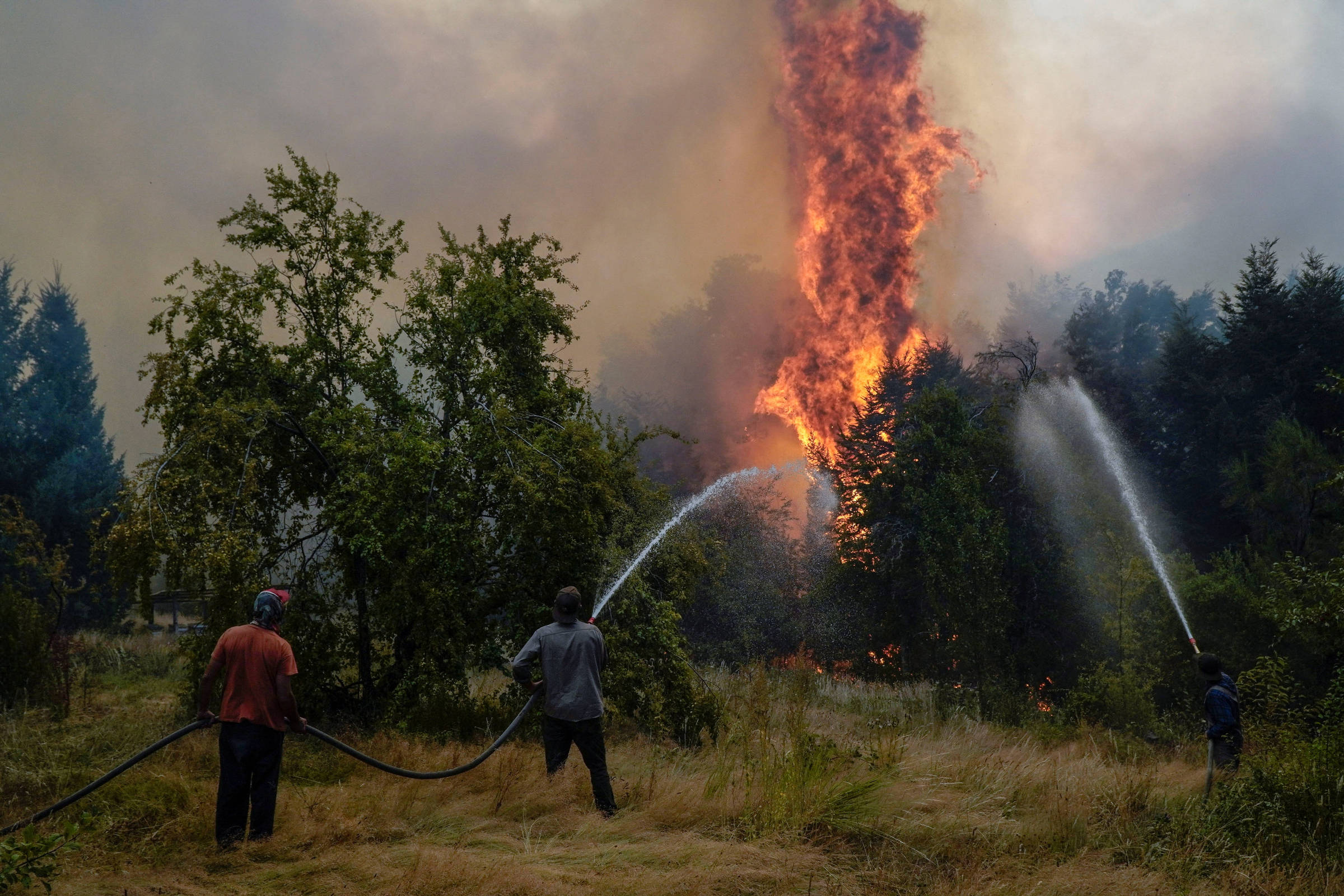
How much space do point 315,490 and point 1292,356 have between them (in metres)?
34.5

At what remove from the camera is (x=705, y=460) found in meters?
49.2

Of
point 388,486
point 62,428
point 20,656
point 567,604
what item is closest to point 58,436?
point 62,428

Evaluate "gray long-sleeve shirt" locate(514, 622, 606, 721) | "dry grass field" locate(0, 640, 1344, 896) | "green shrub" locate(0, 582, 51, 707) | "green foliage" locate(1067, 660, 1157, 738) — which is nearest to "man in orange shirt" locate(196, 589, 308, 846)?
"dry grass field" locate(0, 640, 1344, 896)

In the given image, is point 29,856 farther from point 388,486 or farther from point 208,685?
point 388,486

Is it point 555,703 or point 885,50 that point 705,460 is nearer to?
point 885,50

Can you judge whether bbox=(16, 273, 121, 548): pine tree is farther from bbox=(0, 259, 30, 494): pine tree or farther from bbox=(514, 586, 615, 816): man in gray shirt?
bbox=(514, 586, 615, 816): man in gray shirt

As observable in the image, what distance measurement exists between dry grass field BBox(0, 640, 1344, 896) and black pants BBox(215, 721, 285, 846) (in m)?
0.18

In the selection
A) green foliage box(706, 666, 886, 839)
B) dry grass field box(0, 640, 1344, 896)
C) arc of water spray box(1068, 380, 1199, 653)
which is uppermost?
arc of water spray box(1068, 380, 1199, 653)

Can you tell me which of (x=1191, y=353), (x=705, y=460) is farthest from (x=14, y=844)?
(x=705, y=460)

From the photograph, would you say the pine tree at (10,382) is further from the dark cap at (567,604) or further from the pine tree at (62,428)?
the dark cap at (567,604)

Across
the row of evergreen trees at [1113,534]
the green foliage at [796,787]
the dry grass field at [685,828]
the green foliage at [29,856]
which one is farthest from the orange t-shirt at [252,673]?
the row of evergreen trees at [1113,534]

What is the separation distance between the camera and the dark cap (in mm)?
7742

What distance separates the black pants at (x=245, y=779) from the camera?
22.0ft

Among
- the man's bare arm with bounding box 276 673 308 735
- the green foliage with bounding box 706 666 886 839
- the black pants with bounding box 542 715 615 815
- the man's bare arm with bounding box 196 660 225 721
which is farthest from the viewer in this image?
the black pants with bounding box 542 715 615 815
